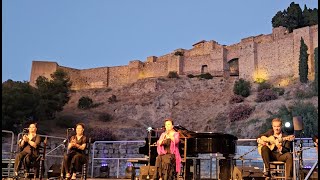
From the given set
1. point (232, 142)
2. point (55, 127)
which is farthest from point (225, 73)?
point (232, 142)

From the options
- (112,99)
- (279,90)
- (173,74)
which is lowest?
(112,99)

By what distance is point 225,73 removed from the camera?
40.0m

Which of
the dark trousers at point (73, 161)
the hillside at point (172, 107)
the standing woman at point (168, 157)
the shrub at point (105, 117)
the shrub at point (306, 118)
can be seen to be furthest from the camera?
the shrub at point (105, 117)

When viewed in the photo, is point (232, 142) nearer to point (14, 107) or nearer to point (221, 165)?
point (221, 165)

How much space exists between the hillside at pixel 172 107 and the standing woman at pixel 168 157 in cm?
2140

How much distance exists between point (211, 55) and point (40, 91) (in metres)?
18.8

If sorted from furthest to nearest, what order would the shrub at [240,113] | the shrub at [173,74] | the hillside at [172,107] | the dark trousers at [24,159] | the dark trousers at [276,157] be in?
1. the shrub at [173,74]
2. the shrub at [240,113]
3. the hillside at [172,107]
4. the dark trousers at [24,159]
5. the dark trousers at [276,157]

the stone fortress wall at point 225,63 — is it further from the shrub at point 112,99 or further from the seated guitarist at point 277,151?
the seated guitarist at point 277,151

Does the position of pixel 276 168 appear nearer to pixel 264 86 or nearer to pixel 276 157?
pixel 276 157

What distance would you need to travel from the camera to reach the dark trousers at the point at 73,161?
589 centimetres

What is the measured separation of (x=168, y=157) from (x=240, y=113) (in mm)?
25567

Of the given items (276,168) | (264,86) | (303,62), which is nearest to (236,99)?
(264,86)

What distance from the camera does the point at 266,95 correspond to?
32719 mm

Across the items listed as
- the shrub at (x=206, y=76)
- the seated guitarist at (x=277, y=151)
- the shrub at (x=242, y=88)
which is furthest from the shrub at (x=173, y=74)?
the seated guitarist at (x=277, y=151)
